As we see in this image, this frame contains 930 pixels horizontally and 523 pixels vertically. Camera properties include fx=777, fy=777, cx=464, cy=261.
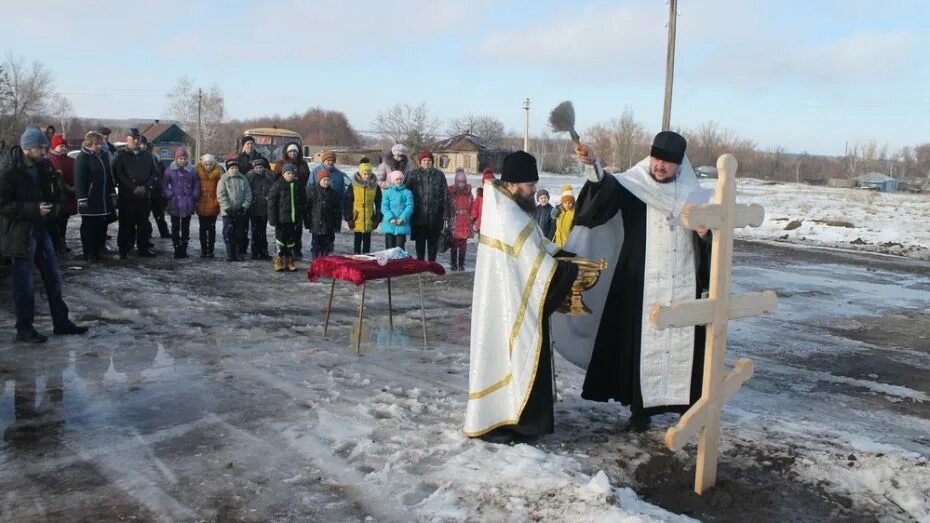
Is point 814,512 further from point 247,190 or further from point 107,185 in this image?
point 107,185

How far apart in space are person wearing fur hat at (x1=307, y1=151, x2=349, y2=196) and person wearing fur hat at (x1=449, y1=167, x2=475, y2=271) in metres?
1.72

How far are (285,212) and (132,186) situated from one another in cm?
246

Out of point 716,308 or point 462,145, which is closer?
point 716,308

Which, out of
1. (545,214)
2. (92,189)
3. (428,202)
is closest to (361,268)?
(428,202)

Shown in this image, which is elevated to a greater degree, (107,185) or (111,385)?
(107,185)

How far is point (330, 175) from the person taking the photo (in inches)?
471

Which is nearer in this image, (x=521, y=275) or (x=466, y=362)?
(x=521, y=275)

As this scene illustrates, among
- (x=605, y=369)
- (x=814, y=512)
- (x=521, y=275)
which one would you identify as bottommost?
(x=814, y=512)

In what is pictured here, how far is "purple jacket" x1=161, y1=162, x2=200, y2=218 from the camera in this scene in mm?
12336

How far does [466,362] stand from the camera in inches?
271

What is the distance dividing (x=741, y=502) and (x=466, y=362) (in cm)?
312

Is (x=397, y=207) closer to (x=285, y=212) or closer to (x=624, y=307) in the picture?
(x=285, y=212)

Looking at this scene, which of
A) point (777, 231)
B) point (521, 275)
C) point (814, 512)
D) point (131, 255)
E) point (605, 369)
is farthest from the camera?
point (777, 231)

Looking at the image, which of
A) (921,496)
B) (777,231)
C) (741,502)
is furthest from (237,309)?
(777,231)
